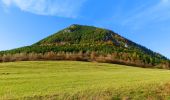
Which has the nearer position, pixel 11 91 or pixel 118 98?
pixel 118 98

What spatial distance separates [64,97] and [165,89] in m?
9.17

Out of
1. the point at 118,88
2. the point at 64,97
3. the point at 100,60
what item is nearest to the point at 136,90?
the point at 118,88

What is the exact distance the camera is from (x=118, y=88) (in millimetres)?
30625

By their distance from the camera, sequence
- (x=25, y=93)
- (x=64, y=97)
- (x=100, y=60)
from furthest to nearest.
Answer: (x=100, y=60), (x=25, y=93), (x=64, y=97)

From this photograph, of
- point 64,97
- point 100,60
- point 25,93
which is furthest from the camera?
point 100,60

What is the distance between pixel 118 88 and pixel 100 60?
215 ft

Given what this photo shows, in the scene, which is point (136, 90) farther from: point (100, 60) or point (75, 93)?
point (100, 60)

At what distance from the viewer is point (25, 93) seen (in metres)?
29.4

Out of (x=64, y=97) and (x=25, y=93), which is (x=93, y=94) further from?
(x=25, y=93)

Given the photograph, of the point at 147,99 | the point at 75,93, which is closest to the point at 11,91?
the point at 75,93

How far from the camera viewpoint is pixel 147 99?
27.2m

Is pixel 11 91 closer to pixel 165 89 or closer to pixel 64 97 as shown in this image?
pixel 64 97

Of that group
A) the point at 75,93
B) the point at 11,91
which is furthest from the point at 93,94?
the point at 11,91

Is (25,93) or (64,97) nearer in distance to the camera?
(64,97)
